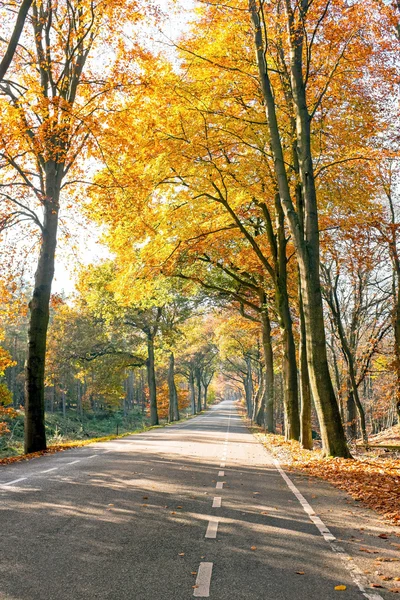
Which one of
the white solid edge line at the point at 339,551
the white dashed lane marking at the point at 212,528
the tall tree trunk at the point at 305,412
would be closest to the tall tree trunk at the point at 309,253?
the tall tree trunk at the point at 305,412

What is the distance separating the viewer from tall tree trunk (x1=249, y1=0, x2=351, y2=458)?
12.0 m

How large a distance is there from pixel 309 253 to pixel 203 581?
974 centimetres

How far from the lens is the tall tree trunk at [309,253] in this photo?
1196cm

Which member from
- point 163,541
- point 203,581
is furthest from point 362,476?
point 203,581

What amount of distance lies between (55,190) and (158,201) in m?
3.43

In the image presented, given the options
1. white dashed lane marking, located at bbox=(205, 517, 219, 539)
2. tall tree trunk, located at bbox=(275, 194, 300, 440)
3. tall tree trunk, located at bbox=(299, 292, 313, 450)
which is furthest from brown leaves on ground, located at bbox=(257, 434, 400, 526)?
tall tree trunk, located at bbox=(275, 194, 300, 440)

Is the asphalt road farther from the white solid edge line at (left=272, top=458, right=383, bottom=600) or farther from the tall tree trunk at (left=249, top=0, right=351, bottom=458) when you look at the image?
the tall tree trunk at (left=249, top=0, right=351, bottom=458)

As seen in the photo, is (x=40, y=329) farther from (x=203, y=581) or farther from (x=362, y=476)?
(x=203, y=581)

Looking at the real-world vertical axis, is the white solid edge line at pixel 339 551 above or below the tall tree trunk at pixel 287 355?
below

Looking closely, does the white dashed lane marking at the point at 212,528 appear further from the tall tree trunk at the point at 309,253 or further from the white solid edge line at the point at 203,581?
the tall tree trunk at the point at 309,253

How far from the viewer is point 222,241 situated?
19.9 meters

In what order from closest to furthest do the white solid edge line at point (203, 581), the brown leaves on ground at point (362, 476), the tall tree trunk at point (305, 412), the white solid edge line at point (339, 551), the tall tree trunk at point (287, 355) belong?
the white solid edge line at point (203, 581), the white solid edge line at point (339, 551), the brown leaves on ground at point (362, 476), the tall tree trunk at point (305, 412), the tall tree trunk at point (287, 355)

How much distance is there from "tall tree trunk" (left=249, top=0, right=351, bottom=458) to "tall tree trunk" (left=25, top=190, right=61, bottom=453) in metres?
7.02

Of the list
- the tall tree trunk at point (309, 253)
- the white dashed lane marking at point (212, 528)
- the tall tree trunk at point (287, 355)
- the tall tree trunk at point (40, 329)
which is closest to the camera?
the white dashed lane marking at point (212, 528)
